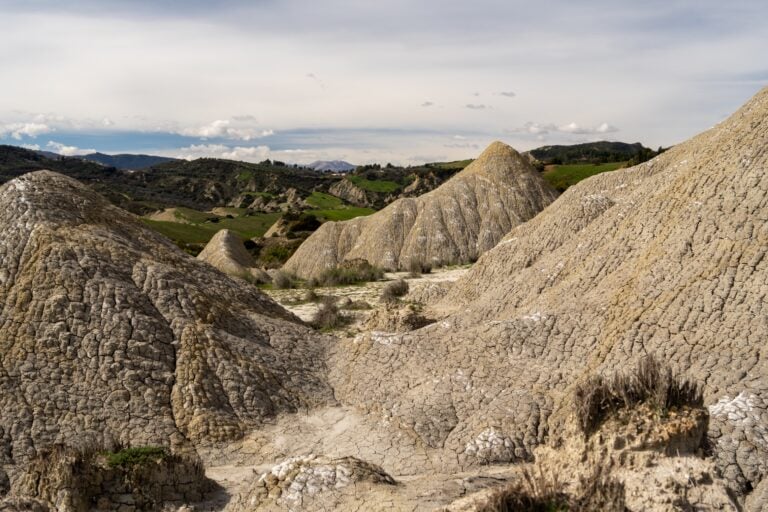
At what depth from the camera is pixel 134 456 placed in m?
8.77

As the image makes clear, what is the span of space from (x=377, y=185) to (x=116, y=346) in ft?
364

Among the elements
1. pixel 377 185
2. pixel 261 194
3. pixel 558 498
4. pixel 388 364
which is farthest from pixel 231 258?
pixel 261 194

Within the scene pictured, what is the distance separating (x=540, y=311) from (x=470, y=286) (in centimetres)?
759

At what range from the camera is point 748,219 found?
10961 millimetres

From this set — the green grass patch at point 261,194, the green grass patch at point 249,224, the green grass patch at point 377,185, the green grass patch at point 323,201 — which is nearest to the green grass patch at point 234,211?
the green grass patch at point 261,194

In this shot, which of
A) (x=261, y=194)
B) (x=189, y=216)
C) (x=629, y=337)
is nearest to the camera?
(x=629, y=337)

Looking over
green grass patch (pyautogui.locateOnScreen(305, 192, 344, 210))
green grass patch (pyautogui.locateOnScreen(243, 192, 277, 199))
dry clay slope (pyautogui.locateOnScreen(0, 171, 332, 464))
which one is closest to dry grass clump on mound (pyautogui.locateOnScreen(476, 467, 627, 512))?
dry clay slope (pyautogui.locateOnScreen(0, 171, 332, 464))

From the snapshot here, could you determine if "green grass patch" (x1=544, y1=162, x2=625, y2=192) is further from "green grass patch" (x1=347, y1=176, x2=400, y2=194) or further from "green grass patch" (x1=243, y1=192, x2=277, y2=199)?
"green grass patch" (x1=243, y1=192, x2=277, y2=199)

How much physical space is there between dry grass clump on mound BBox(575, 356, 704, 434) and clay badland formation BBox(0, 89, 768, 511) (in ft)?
0.12

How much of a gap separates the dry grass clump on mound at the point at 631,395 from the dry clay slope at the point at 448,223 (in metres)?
28.6

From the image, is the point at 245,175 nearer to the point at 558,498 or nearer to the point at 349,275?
the point at 349,275

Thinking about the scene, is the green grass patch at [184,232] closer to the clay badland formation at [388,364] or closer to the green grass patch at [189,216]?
the green grass patch at [189,216]

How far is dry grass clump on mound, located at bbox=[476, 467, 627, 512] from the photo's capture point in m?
5.12

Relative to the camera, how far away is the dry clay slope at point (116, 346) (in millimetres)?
10500
